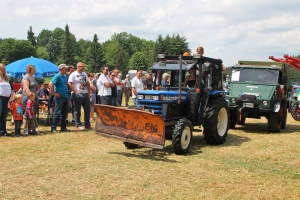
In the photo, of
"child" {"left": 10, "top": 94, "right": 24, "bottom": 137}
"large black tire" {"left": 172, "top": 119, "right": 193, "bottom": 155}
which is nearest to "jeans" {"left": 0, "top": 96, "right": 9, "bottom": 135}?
"child" {"left": 10, "top": 94, "right": 24, "bottom": 137}

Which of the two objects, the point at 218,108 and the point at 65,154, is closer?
the point at 65,154

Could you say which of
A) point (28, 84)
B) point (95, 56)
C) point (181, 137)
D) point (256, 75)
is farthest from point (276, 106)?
point (95, 56)

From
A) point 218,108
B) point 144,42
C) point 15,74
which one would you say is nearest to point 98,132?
point 218,108

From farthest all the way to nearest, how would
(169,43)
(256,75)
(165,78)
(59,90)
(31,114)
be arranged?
1. (169,43)
2. (256,75)
3. (59,90)
4. (31,114)
5. (165,78)

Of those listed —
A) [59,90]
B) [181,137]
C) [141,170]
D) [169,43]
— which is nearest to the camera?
[141,170]

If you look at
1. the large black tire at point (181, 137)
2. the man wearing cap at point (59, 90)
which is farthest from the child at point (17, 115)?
the large black tire at point (181, 137)

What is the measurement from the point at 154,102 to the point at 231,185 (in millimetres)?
2688

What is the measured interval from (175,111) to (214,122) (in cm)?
106

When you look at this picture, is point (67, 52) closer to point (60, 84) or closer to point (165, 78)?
point (60, 84)

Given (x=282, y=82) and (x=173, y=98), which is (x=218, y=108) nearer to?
(x=173, y=98)

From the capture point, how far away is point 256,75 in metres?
12.0

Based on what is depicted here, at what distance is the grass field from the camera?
5046 millimetres

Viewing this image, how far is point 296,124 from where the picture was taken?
13.8m

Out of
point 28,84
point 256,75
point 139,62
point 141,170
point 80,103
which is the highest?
point 139,62
